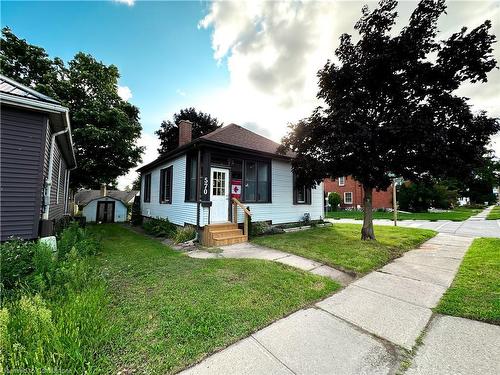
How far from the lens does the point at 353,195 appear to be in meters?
27.7

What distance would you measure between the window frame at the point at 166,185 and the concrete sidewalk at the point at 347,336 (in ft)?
28.8

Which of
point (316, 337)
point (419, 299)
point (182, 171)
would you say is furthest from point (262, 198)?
point (316, 337)

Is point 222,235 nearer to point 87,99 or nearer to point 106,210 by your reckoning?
point 87,99

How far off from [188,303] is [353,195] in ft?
92.9

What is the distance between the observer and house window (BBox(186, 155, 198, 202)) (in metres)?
8.68

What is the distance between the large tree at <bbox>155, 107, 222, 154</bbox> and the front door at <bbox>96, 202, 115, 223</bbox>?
8111mm

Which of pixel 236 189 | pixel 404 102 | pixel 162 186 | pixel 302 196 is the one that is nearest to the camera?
pixel 404 102

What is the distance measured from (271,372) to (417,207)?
2735 cm

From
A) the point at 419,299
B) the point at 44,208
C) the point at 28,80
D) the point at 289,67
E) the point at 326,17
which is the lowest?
the point at 419,299

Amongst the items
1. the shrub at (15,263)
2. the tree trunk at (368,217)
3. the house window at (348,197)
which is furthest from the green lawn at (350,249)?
the house window at (348,197)

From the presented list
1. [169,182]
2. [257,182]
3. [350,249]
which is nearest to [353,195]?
[257,182]

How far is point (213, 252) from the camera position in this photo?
6.44 meters

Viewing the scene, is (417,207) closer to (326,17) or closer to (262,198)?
(262,198)

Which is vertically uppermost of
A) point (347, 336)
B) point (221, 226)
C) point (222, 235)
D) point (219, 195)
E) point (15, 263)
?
point (219, 195)
